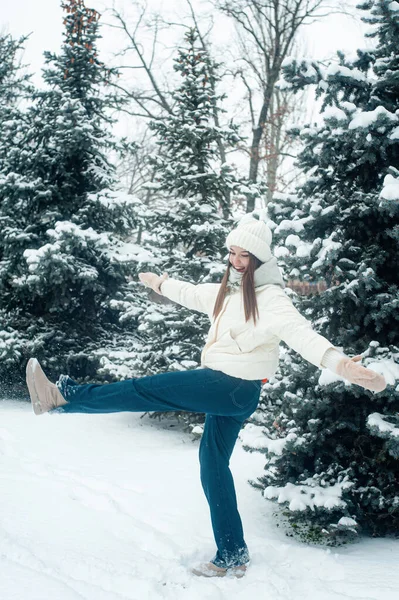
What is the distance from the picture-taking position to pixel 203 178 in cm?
703

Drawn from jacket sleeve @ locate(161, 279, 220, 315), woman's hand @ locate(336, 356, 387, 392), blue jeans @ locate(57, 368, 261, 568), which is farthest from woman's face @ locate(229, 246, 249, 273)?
woman's hand @ locate(336, 356, 387, 392)

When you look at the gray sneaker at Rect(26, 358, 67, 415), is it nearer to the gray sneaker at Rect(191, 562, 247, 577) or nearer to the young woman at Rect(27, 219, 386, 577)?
the young woman at Rect(27, 219, 386, 577)

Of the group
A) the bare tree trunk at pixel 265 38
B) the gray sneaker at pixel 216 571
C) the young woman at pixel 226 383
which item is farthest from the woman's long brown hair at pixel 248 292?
the bare tree trunk at pixel 265 38

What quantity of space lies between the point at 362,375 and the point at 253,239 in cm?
98

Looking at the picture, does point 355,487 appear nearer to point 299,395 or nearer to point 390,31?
point 299,395

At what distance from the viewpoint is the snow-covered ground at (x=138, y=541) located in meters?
2.69

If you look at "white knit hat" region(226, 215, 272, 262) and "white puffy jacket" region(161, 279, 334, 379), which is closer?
"white puffy jacket" region(161, 279, 334, 379)

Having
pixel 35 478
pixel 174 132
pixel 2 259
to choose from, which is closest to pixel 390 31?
pixel 174 132

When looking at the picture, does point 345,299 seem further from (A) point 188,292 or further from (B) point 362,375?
(B) point 362,375

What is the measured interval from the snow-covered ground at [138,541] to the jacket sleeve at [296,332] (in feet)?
4.13

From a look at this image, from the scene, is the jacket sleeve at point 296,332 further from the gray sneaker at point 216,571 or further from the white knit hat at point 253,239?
the gray sneaker at point 216,571

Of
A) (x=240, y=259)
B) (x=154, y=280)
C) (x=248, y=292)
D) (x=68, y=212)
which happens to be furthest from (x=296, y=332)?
(x=68, y=212)

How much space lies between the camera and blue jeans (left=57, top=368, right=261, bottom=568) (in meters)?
2.80

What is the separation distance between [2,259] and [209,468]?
23.2 ft
